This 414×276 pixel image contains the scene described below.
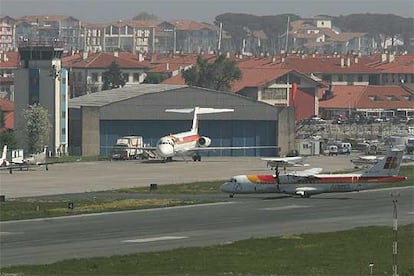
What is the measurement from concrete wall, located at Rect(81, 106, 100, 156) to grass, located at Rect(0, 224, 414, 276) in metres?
74.8

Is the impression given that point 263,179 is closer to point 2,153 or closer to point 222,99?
point 2,153

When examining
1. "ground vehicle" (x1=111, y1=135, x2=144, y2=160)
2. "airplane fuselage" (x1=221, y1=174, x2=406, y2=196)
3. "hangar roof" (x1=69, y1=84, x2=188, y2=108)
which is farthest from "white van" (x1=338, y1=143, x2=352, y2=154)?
"airplane fuselage" (x1=221, y1=174, x2=406, y2=196)

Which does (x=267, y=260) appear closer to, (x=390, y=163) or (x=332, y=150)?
(x=390, y=163)

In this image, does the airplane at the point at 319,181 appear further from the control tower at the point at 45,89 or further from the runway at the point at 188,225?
the control tower at the point at 45,89

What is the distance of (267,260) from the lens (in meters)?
52.1

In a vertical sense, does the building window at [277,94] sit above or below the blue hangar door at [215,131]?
above

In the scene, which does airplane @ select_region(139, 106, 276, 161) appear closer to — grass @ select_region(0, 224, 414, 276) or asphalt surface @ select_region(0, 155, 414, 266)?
asphalt surface @ select_region(0, 155, 414, 266)

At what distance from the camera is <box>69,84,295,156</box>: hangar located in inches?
5305

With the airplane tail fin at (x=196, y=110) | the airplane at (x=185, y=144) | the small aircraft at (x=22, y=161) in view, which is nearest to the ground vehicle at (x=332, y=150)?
the airplane at (x=185, y=144)

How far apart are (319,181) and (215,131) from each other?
56.4 m

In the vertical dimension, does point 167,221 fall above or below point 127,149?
below

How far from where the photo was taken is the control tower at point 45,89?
13200 cm

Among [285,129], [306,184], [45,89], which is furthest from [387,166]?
[45,89]

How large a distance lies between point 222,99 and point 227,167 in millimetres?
23169
